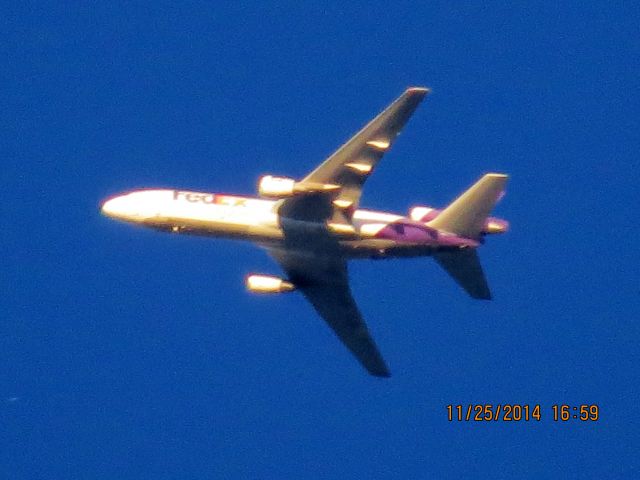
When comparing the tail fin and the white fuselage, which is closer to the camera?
the tail fin

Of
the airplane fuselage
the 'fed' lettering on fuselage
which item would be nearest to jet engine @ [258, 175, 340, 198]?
the airplane fuselage

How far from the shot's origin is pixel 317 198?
308ft

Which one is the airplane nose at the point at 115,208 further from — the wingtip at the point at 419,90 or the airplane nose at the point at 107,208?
the wingtip at the point at 419,90

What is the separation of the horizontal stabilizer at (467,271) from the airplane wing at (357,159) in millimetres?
6184

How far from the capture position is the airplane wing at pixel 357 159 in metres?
88.2

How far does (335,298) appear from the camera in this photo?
343 ft

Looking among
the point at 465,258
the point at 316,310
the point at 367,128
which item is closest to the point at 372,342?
the point at 316,310

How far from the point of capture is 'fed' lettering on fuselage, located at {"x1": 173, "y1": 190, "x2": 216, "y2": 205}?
97.6 metres

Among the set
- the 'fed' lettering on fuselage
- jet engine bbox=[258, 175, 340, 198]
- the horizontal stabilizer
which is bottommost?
the horizontal stabilizer

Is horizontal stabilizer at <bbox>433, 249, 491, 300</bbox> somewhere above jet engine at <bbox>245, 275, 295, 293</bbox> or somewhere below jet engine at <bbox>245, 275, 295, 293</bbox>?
below

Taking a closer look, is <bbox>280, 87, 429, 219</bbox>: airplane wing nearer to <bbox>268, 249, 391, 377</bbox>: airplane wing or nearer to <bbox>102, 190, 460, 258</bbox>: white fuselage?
<bbox>102, 190, 460, 258</bbox>: white fuselage

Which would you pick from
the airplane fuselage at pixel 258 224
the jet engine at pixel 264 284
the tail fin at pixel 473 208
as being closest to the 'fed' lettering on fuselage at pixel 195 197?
the airplane fuselage at pixel 258 224

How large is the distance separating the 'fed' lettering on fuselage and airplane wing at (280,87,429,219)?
4.54 meters

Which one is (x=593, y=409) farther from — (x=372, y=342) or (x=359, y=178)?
→ (x=359, y=178)
